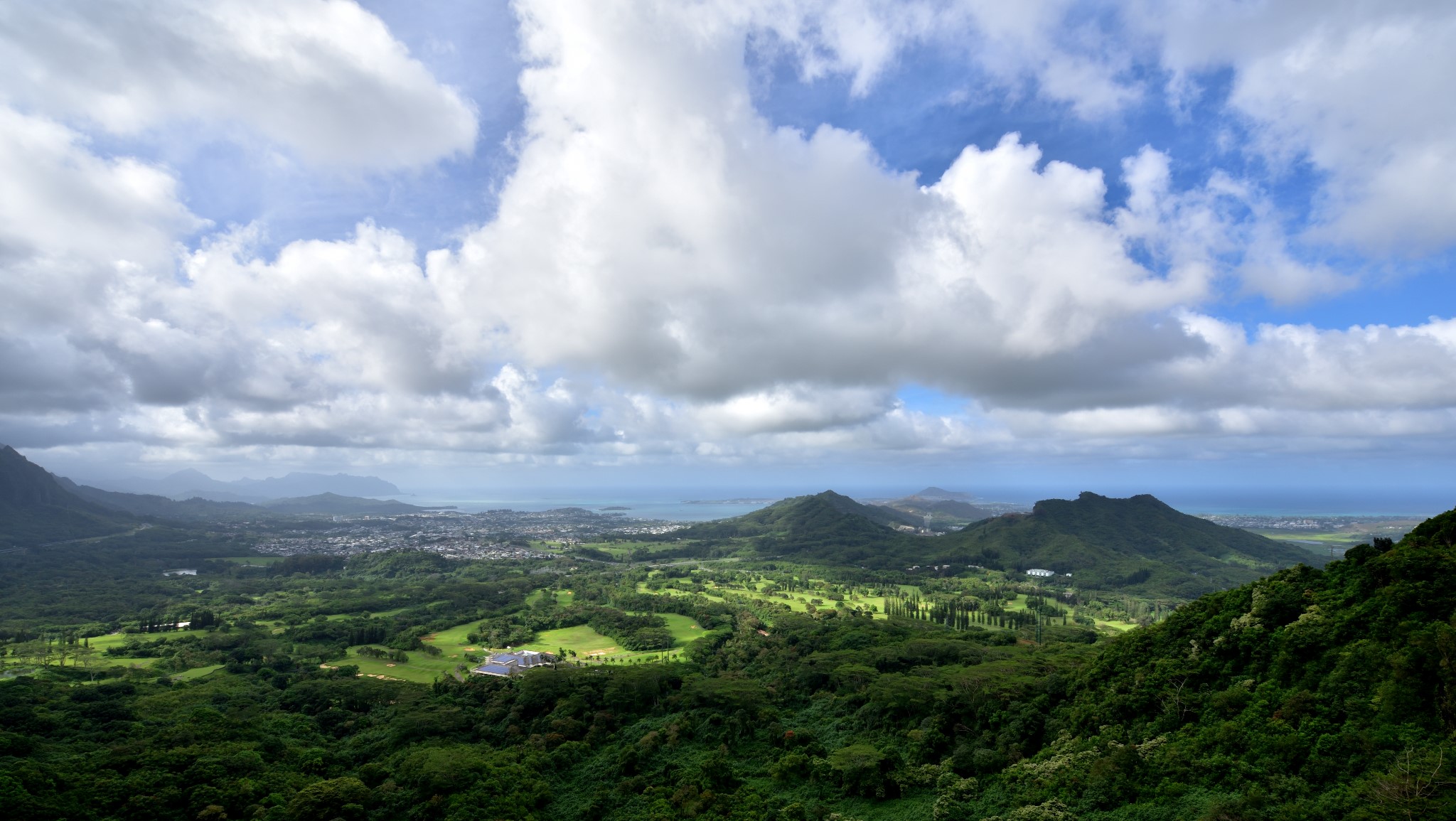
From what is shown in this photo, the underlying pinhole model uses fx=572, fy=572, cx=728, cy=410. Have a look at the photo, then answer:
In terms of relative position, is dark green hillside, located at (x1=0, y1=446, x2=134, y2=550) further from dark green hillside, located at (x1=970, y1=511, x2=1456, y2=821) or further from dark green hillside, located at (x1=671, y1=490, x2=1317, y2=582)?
dark green hillside, located at (x1=970, y1=511, x2=1456, y2=821)

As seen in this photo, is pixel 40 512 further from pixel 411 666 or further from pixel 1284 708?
pixel 1284 708

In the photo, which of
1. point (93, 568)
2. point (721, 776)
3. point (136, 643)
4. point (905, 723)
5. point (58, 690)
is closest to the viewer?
point (721, 776)

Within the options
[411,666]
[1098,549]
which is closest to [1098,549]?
[1098,549]

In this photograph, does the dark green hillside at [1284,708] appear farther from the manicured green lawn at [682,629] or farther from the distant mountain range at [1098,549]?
the distant mountain range at [1098,549]

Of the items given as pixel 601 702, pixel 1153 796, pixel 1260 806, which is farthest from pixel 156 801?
pixel 1260 806

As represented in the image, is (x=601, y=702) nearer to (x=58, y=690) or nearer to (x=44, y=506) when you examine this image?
(x=58, y=690)
